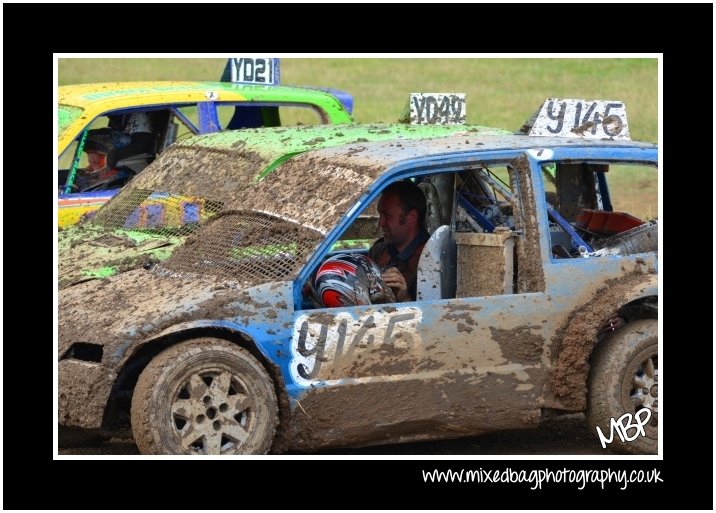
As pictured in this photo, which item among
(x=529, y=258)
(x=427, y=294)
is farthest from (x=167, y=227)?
(x=529, y=258)

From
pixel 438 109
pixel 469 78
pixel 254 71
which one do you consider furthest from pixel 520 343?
pixel 469 78

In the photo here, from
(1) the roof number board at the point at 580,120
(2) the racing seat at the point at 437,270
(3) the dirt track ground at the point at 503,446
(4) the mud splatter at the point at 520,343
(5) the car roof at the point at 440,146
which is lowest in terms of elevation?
(3) the dirt track ground at the point at 503,446

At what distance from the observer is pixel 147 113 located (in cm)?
1180

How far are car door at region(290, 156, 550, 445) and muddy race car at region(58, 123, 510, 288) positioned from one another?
149 centimetres

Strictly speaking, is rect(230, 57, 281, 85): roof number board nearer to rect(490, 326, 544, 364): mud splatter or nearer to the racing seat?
the racing seat

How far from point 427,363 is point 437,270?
750mm

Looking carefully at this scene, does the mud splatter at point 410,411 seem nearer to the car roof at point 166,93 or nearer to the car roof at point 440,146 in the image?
the car roof at point 440,146

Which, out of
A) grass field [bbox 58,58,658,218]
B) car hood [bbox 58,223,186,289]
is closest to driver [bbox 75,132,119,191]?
car hood [bbox 58,223,186,289]

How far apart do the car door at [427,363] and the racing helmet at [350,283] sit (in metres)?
0.32

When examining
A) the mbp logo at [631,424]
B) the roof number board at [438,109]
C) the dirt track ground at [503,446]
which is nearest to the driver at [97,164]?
the roof number board at [438,109]

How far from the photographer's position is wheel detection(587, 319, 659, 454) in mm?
7043

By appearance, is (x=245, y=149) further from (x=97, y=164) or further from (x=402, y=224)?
(x=97, y=164)

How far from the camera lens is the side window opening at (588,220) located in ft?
25.2

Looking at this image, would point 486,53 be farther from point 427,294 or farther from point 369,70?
point 369,70
